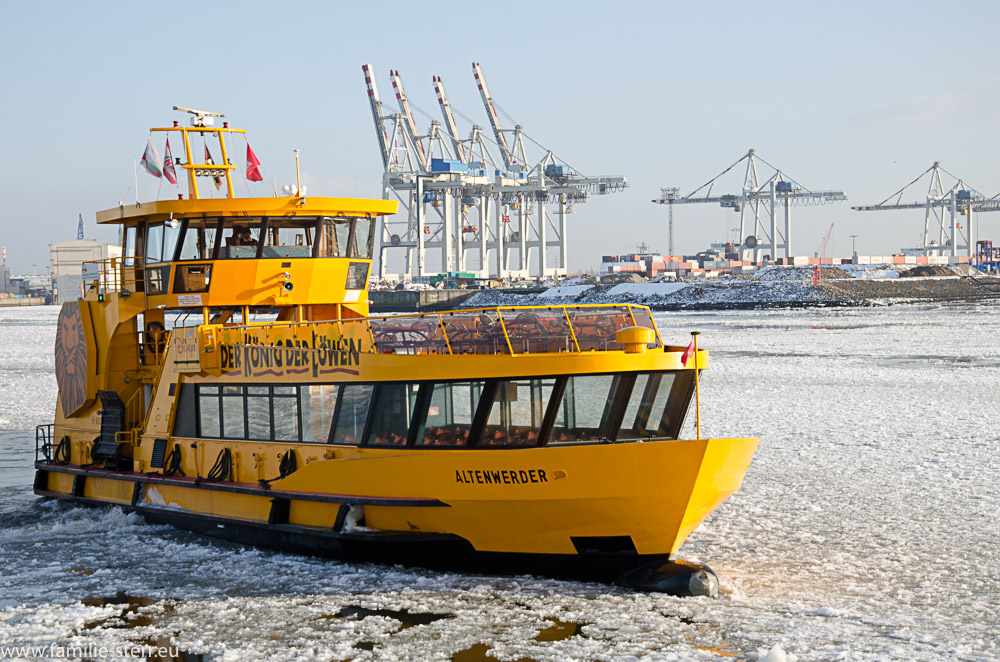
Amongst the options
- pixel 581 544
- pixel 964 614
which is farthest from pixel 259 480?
pixel 964 614

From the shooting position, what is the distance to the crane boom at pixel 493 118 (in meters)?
143

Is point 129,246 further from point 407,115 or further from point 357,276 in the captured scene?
point 407,115

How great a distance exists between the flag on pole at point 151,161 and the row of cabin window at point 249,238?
1.53 metres

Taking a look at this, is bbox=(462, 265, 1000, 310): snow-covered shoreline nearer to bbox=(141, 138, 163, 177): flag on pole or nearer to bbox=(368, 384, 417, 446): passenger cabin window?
bbox=(141, 138, 163, 177): flag on pole

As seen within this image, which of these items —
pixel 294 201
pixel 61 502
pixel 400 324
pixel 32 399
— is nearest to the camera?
pixel 400 324

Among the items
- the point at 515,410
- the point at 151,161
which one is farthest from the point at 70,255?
the point at 515,410

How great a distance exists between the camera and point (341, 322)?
34.9 feet

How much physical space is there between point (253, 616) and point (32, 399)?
18.3m

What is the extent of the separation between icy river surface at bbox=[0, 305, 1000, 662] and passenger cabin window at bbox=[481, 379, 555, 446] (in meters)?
1.42

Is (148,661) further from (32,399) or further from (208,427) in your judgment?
(32,399)

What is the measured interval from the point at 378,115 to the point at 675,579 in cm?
11813

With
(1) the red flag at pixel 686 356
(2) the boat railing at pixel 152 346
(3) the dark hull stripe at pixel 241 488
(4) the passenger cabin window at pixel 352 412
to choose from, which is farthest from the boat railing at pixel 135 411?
(1) the red flag at pixel 686 356

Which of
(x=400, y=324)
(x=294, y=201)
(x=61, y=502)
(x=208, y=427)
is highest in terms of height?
(x=294, y=201)

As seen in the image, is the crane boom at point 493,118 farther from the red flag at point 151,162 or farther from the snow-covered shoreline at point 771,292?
the red flag at point 151,162
